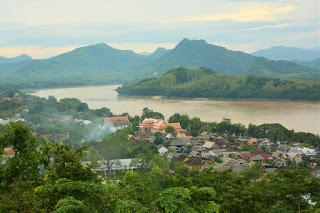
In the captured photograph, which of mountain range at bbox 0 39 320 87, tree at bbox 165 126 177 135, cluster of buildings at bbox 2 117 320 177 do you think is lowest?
cluster of buildings at bbox 2 117 320 177

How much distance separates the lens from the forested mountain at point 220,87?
3718 centimetres

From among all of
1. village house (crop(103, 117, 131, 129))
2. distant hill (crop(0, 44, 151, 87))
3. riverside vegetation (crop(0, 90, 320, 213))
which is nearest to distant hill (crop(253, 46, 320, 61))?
distant hill (crop(0, 44, 151, 87))

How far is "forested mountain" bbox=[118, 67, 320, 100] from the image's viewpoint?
37.2 metres

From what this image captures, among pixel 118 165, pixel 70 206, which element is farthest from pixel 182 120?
pixel 70 206

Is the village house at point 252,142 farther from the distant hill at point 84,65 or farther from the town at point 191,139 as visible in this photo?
the distant hill at point 84,65

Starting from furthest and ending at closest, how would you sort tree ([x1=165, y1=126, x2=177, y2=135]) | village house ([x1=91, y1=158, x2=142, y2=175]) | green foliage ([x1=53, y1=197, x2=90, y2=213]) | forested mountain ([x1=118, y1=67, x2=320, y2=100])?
forested mountain ([x1=118, y1=67, x2=320, y2=100]), tree ([x1=165, y1=126, x2=177, y2=135]), village house ([x1=91, y1=158, x2=142, y2=175]), green foliage ([x1=53, y1=197, x2=90, y2=213])

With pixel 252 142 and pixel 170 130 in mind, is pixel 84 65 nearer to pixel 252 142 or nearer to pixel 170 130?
pixel 170 130

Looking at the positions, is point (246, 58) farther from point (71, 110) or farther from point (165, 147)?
point (165, 147)

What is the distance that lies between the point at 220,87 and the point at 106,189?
131ft

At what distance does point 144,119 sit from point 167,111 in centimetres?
665

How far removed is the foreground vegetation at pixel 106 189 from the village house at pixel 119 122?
55.3 feet

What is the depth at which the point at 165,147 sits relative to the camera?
60.0 feet

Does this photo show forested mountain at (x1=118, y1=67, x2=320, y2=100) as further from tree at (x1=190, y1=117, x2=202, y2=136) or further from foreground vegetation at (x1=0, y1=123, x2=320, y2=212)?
foreground vegetation at (x1=0, y1=123, x2=320, y2=212)

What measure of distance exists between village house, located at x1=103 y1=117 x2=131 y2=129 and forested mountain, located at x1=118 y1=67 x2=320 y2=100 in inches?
645
